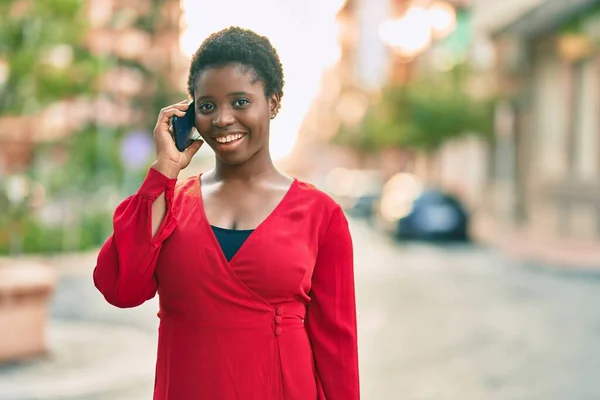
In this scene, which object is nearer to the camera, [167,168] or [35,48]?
[167,168]

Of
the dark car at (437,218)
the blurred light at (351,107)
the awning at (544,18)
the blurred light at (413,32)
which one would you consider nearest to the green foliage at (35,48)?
the dark car at (437,218)

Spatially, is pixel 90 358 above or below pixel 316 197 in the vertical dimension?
below

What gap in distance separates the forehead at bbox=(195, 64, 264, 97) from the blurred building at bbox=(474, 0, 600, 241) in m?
19.6

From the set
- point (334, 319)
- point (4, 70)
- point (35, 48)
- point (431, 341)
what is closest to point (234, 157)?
point (334, 319)

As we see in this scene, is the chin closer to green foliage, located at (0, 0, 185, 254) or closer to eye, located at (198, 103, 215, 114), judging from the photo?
eye, located at (198, 103, 215, 114)

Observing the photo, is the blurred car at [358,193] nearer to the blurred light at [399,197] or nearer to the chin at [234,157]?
the blurred light at [399,197]

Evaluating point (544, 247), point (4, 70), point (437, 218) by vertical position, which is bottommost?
point (544, 247)

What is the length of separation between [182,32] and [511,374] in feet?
127

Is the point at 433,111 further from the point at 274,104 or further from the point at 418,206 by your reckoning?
the point at 274,104

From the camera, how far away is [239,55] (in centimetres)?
224

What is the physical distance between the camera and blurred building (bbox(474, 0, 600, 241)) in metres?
24.0

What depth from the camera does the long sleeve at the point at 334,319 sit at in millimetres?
2379

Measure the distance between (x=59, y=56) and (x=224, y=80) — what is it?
42.4ft

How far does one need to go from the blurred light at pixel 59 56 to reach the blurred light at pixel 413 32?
122 feet
